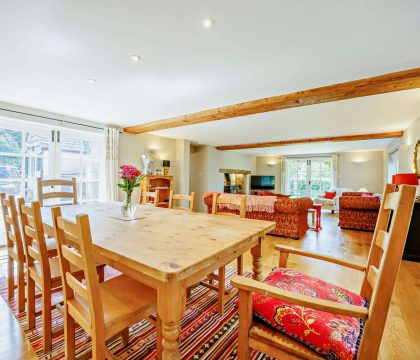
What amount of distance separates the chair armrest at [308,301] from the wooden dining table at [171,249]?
205mm

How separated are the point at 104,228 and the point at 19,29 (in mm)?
1764

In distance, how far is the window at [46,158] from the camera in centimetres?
357

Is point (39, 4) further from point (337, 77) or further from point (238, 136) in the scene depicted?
point (238, 136)

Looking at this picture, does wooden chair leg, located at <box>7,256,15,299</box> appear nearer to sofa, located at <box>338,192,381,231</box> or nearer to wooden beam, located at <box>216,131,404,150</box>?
sofa, located at <box>338,192,381,231</box>

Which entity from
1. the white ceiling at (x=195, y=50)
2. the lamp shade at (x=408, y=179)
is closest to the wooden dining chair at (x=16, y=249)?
the white ceiling at (x=195, y=50)

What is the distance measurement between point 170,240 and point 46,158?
12.9 ft

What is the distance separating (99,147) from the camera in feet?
15.8

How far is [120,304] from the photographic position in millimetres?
1103

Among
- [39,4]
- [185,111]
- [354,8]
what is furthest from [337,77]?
[39,4]

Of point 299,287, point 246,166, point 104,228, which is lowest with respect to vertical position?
point 299,287

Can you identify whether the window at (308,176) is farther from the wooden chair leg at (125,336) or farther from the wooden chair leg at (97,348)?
the wooden chair leg at (97,348)

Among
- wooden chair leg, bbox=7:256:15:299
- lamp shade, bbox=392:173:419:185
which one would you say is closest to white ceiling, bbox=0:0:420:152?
lamp shade, bbox=392:173:419:185

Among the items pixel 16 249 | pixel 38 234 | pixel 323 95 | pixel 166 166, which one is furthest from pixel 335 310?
→ pixel 166 166

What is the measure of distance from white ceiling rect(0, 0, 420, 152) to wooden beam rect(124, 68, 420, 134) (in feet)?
0.40
